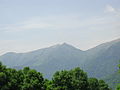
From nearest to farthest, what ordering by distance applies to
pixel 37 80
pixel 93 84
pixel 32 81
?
pixel 32 81, pixel 37 80, pixel 93 84

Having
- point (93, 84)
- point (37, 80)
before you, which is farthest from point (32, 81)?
point (93, 84)

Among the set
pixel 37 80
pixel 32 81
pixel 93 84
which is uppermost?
pixel 37 80

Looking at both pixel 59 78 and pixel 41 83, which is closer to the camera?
pixel 41 83

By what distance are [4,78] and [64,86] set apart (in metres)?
19.8

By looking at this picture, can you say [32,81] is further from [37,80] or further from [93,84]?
[93,84]

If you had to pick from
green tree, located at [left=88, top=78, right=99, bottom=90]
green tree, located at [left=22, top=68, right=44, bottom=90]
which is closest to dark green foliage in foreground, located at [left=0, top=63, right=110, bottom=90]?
green tree, located at [left=22, top=68, right=44, bottom=90]

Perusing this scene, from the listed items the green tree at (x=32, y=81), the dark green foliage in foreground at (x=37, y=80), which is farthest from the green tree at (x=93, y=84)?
the green tree at (x=32, y=81)

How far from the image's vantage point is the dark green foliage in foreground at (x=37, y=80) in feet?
201

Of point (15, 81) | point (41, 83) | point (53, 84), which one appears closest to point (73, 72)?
point (53, 84)

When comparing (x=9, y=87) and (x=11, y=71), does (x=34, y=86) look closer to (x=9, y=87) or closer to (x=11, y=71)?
(x=9, y=87)

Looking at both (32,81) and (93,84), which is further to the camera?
(93,84)

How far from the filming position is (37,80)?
6162 cm

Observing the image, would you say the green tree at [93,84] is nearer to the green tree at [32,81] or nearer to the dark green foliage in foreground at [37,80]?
the dark green foliage in foreground at [37,80]

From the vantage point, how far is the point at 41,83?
63.9m
